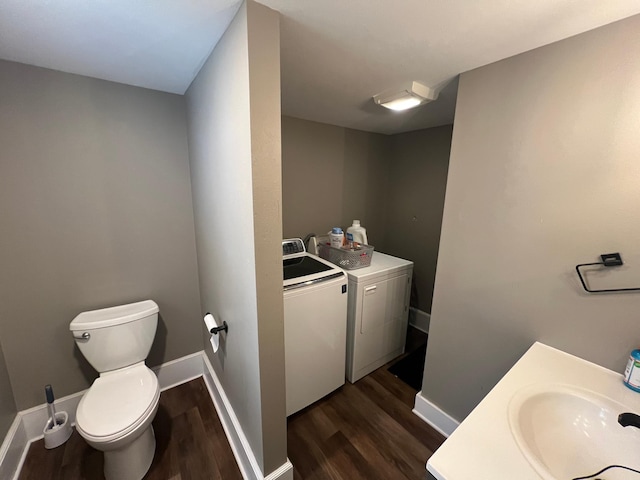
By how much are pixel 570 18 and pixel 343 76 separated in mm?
885

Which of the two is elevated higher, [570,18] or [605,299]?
[570,18]

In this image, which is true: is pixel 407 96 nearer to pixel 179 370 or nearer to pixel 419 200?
pixel 419 200

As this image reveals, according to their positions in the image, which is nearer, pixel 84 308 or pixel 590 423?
pixel 590 423

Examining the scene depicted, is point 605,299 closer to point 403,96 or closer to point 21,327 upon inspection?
point 403,96

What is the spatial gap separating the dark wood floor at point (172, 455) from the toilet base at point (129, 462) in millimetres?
73

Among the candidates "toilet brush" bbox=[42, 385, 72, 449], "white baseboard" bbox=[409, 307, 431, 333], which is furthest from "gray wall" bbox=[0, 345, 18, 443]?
"white baseboard" bbox=[409, 307, 431, 333]

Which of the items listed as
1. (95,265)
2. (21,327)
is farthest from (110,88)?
(21,327)

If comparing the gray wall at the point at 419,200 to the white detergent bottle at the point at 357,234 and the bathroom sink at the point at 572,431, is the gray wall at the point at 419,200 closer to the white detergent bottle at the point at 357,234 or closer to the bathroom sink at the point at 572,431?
the white detergent bottle at the point at 357,234

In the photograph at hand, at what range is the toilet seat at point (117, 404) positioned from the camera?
117cm

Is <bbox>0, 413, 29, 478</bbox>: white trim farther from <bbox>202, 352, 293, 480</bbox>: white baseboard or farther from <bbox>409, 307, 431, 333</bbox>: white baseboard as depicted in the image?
<bbox>409, 307, 431, 333</bbox>: white baseboard

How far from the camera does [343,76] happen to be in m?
1.34

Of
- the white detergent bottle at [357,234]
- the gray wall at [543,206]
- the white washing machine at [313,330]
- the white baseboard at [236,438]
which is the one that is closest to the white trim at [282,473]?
the white baseboard at [236,438]

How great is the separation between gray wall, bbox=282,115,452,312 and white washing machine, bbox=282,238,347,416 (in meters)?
0.77

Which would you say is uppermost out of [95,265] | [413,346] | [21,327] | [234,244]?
[234,244]
